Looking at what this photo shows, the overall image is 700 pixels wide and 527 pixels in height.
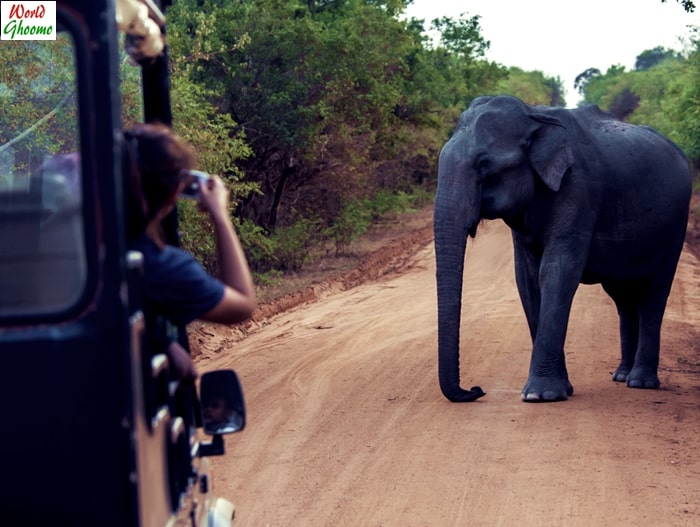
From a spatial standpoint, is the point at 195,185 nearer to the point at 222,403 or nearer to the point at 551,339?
the point at 222,403

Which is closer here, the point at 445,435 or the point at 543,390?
the point at 445,435

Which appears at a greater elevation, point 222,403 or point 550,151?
point 550,151

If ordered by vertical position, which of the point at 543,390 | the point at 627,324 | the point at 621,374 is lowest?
the point at 621,374

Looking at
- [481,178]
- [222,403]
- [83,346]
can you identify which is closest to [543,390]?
[481,178]

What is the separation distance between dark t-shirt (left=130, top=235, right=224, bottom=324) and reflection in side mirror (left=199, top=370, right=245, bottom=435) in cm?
57

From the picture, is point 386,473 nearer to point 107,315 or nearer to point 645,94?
point 107,315

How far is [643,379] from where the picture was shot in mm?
9852

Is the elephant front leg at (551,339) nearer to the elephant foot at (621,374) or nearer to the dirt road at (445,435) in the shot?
the dirt road at (445,435)

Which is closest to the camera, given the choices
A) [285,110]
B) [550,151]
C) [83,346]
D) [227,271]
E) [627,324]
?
[83,346]

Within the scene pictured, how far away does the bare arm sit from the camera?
9.43 ft

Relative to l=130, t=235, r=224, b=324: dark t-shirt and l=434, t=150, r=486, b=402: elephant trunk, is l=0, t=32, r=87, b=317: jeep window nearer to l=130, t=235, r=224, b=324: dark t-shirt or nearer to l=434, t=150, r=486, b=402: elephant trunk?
l=130, t=235, r=224, b=324: dark t-shirt

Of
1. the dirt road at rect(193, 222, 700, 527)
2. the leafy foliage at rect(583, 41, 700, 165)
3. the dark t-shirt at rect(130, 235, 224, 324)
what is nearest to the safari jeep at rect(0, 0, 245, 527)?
the dark t-shirt at rect(130, 235, 224, 324)

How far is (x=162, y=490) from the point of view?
9.06 feet

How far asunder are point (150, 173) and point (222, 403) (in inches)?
32.9
